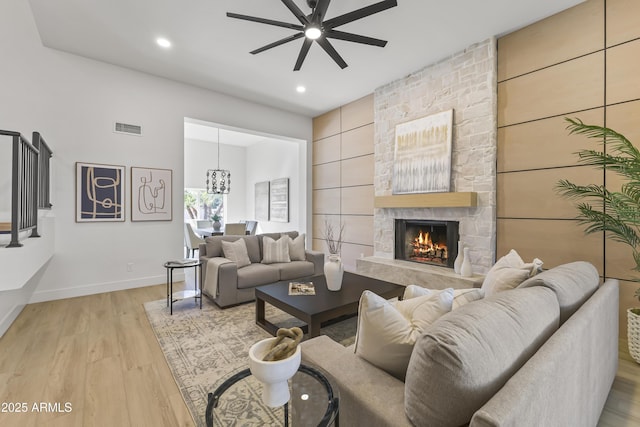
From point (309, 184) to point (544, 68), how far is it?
14.6 feet

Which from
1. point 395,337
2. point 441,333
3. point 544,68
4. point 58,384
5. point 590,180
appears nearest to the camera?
point 441,333

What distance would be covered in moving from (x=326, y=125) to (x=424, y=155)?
264cm

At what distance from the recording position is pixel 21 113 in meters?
3.60

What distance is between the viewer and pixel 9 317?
2979mm

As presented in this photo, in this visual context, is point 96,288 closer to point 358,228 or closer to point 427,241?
point 358,228

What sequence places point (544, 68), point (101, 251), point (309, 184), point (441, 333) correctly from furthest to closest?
point (309, 184)
point (101, 251)
point (544, 68)
point (441, 333)

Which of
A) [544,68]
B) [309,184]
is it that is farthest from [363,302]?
[309,184]

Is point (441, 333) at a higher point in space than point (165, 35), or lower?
lower

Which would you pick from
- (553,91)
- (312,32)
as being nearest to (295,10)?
(312,32)

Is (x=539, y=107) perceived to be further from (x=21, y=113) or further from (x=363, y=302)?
(x=21, y=113)

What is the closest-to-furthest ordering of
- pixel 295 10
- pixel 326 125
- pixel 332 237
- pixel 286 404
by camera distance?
1. pixel 286 404
2. pixel 295 10
3. pixel 332 237
4. pixel 326 125

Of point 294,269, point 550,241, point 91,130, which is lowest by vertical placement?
point 294,269

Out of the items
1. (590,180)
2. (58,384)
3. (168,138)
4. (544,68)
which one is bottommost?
(58,384)

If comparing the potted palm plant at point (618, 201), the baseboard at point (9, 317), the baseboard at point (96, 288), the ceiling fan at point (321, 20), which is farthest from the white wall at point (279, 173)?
the potted palm plant at point (618, 201)
